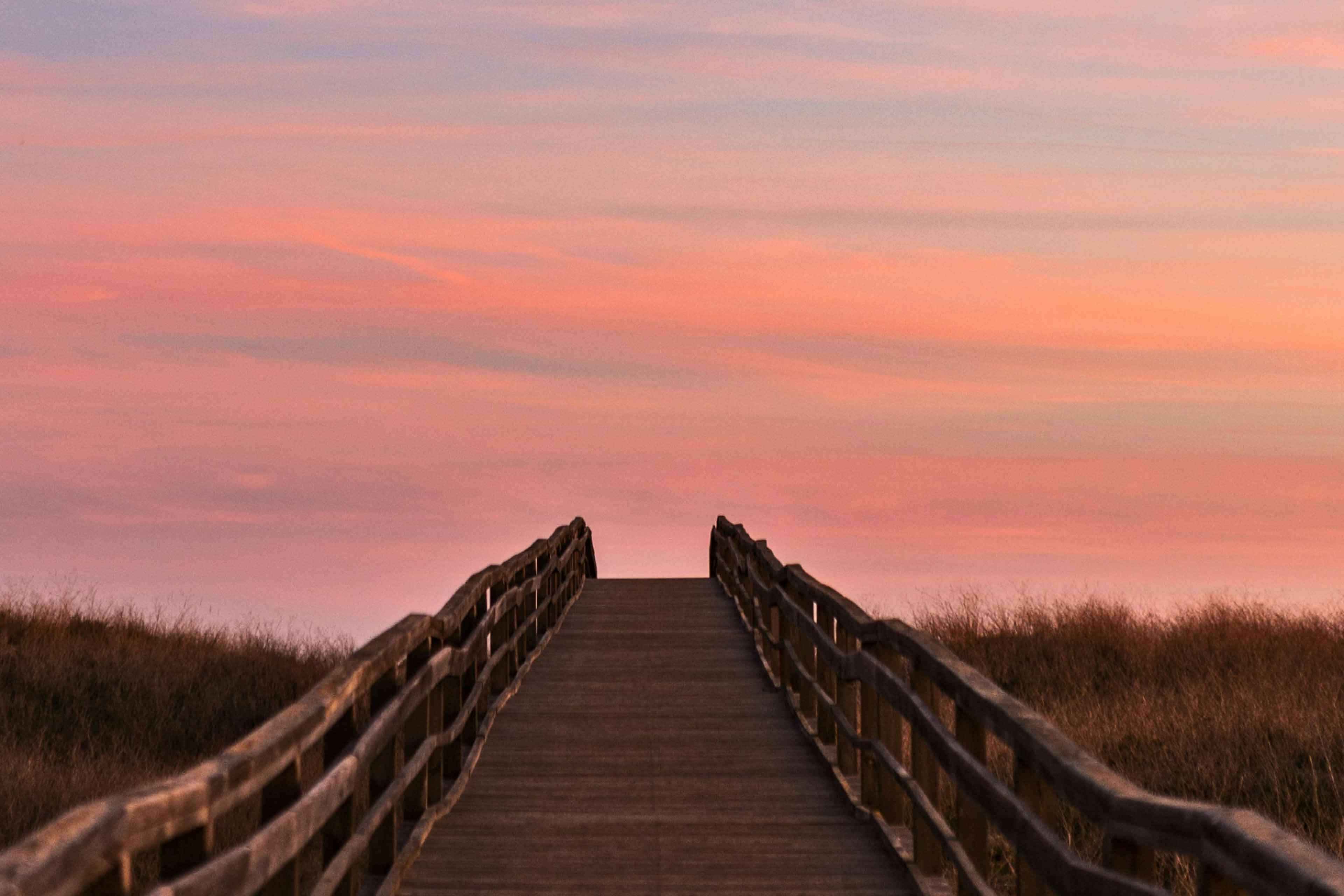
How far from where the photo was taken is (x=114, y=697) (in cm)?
1819

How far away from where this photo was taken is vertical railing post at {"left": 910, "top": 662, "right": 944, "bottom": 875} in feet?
23.1

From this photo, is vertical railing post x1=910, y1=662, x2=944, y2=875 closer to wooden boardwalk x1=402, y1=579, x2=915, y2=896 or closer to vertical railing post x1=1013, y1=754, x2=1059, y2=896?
wooden boardwalk x1=402, y1=579, x2=915, y2=896

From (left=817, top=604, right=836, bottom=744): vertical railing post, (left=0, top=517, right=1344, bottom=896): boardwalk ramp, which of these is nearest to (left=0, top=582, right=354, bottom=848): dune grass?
(left=0, top=517, right=1344, bottom=896): boardwalk ramp

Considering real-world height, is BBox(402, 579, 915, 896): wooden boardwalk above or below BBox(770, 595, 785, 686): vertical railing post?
below

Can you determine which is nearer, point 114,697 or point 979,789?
point 979,789

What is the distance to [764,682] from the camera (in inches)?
548

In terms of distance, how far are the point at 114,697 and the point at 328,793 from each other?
45.9 feet

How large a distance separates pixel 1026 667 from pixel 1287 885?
1799cm

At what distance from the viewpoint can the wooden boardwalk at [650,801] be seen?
7398 mm

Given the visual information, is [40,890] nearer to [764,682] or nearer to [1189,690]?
[764,682]

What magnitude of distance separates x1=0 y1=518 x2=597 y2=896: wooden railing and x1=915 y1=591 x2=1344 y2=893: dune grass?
4137mm

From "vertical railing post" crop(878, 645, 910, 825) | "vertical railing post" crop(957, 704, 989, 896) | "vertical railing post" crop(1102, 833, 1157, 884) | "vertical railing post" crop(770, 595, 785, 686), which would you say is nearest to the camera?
"vertical railing post" crop(1102, 833, 1157, 884)

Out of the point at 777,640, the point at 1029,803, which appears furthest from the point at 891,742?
the point at 777,640

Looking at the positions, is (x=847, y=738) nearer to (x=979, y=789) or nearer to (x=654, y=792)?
(x=654, y=792)
